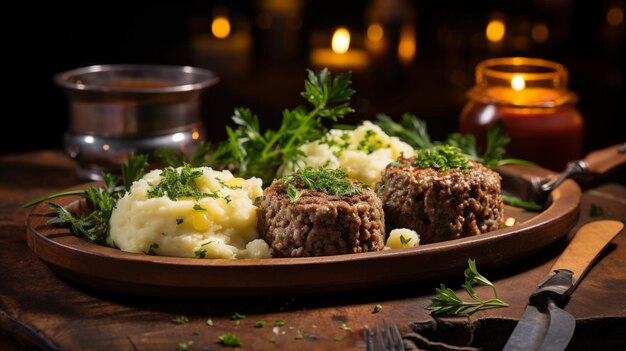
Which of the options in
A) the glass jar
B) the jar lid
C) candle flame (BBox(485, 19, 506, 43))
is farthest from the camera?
candle flame (BBox(485, 19, 506, 43))

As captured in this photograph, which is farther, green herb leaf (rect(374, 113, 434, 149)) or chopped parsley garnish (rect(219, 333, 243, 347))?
green herb leaf (rect(374, 113, 434, 149))

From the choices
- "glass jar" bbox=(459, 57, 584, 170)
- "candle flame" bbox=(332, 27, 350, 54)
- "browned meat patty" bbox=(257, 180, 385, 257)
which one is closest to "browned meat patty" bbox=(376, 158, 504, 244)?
"browned meat patty" bbox=(257, 180, 385, 257)

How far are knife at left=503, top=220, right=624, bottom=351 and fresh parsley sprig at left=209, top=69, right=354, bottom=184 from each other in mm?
1205

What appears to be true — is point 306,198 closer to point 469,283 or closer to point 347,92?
point 469,283

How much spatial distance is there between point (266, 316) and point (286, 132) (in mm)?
1334

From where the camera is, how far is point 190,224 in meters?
3.02

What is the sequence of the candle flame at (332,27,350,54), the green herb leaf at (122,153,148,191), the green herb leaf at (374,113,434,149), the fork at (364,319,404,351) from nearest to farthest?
1. the fork at (364,319,404,351)
2. the green herb leaf at (122,153,148,191)
3. the green herb leaf at (374,113,434,149)
4. the candle flame at (332,27,350,54)

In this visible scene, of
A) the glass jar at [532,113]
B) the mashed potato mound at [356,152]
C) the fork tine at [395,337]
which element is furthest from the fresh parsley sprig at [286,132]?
the fork tine at [395,337]

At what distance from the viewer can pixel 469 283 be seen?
2928 mm

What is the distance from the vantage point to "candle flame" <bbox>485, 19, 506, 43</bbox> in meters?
7.73

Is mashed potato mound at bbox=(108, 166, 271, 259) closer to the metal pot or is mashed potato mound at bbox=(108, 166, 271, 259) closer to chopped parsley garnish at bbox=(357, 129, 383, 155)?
chopped parsley garnish at bbox=(357, 129, 383, 155)

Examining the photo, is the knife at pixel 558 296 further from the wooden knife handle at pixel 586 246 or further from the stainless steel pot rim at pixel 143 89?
the stainless steel pot rim at pixel 143 89

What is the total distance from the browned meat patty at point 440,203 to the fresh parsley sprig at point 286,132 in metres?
0.62

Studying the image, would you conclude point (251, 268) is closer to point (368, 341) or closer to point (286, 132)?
point (368, 341)
